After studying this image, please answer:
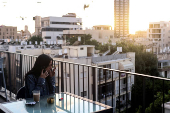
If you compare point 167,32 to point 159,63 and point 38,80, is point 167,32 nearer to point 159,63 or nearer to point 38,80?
point 159,63

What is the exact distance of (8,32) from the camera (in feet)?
370

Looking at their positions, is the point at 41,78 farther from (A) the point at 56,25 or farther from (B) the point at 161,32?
(A) the point at 56,25

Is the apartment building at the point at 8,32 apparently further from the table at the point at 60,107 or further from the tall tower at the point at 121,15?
the table at the point at 60,107

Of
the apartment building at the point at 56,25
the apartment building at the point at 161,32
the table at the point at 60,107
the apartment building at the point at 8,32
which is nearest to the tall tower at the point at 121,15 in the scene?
the apartment building at the point at 8,32

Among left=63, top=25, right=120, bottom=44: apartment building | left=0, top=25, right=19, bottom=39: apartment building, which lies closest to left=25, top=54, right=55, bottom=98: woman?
left=63, top=25, right=120, bottom=44: apartment building

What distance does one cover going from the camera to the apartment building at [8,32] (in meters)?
110

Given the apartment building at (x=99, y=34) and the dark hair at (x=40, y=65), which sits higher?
the apartment building at (x=99, y=34)

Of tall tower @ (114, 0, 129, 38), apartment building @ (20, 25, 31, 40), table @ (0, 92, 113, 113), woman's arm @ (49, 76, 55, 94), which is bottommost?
table @ (0, 92, 113, 113)

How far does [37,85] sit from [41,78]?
11cm

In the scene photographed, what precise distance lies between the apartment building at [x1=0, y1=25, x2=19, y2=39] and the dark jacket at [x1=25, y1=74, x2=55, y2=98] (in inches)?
4436

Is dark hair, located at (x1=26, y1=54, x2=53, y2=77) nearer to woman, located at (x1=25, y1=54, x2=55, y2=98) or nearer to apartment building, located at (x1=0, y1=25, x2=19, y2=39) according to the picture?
woman, located at (x1=25, y1=54, x2=55, y2=98)

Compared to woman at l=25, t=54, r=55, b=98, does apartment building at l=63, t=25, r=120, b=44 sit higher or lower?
higher

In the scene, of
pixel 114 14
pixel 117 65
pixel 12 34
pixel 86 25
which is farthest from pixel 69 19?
pixel 114 14

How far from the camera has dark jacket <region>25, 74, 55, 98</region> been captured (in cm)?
310
